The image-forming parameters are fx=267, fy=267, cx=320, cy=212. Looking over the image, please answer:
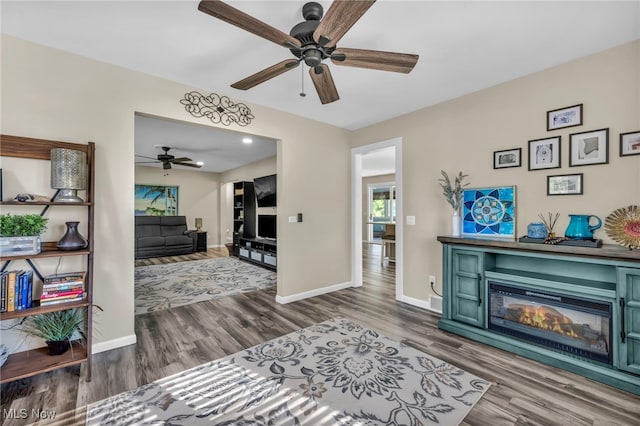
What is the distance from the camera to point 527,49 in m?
2.25

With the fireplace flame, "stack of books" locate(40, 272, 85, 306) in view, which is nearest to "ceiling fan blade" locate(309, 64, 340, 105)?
"stack of books" locate(40, 272, 85, 306)

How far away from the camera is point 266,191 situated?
20.7ft

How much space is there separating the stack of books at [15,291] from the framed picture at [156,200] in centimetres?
696

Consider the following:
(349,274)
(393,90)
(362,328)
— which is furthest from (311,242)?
(393,90)

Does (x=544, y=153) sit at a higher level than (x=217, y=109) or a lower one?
lower

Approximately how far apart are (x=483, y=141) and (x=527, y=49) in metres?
0.95

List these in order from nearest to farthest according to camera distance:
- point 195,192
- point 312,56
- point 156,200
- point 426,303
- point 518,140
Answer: point 312,56, point 518,140, point 426,303, point 156,200, point 195,192

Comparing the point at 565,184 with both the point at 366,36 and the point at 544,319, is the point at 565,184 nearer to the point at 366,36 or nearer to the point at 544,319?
the point at 544,319

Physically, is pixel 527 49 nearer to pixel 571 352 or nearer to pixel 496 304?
pixel 496 304

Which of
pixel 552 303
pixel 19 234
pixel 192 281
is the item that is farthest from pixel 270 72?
pixel 192 281

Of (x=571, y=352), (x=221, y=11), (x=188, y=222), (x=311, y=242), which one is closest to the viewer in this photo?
(x=221, y=11)

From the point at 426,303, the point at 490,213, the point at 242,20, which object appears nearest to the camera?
the point at 242,20

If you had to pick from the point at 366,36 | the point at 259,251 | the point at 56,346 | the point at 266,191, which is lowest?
the point at 56,346

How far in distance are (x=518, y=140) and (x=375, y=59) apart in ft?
6.18
